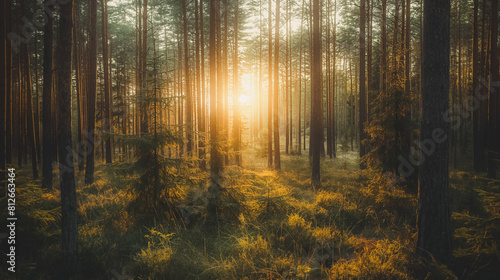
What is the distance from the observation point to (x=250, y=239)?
5.37m

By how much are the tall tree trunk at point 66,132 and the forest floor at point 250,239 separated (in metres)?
0.45

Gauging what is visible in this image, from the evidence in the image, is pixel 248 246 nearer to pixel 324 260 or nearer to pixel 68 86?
pixel 324 260

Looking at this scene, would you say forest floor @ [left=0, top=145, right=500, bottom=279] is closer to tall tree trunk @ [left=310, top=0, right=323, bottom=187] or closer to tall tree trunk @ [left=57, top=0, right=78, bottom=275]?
tall tree trunk @ [left=57, top=0, right=78, bottom=275]

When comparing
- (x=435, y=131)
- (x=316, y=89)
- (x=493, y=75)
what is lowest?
(x=435, y=131)

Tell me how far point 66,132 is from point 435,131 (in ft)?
23.0

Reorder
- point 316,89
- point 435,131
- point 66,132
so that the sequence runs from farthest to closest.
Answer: point 316,89
point 66,132
point 435,131

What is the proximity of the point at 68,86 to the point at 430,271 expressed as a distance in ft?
24.6

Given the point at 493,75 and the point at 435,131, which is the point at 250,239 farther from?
the point at 493,75

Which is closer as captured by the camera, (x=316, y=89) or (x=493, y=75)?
(x=316, y=89)

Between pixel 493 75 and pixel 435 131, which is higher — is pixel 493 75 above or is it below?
above

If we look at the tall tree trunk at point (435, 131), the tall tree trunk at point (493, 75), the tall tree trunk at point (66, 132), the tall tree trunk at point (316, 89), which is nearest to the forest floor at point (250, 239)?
the tall tree trunk at point (435, 131)

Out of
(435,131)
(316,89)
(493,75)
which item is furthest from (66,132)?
(493,75)

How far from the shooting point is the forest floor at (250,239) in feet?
12.0

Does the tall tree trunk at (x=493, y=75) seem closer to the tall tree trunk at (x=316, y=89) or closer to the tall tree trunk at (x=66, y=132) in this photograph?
the tall tree trunk at (x=316, y=89)
